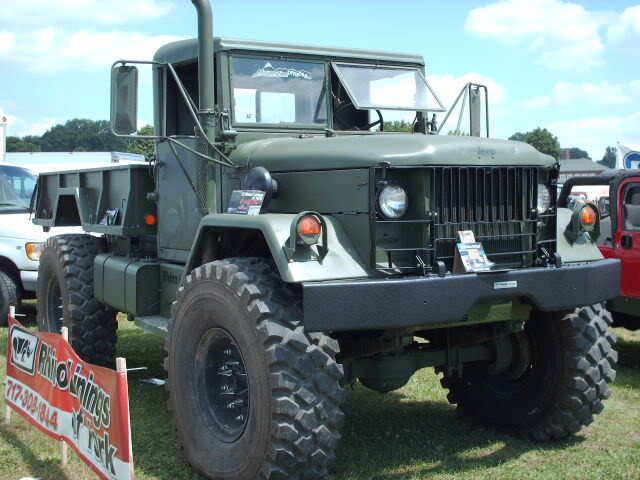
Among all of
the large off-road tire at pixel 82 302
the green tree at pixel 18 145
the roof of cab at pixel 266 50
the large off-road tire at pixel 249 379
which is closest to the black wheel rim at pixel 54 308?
the large off-road tire at pixel 82 302

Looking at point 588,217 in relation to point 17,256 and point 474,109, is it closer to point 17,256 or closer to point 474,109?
point 474,109

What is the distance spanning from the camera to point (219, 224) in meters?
4.70

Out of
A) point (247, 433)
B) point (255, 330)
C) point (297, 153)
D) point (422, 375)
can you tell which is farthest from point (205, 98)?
point (422, 375)

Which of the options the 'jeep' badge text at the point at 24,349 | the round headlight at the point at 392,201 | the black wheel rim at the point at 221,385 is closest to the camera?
the round headlight at the point at 392,201

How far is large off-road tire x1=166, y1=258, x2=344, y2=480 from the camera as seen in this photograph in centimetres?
410

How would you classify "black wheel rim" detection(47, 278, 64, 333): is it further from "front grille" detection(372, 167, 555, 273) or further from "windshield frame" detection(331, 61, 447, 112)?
"front grille" detection(372, 167, 555, 273)

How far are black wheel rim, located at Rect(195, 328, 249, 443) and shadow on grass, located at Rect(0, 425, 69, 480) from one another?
0.95 m

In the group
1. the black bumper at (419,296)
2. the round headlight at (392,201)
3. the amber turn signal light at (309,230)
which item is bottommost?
the black bumper at (419,296)

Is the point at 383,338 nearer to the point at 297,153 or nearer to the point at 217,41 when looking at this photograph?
the point at 297,153

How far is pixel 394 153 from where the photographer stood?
4.44 meters

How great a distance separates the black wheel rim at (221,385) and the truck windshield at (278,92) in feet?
5.38

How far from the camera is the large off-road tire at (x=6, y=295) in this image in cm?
999

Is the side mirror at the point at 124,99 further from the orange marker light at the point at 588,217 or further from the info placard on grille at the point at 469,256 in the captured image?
the orange marker light at the point at 588,217

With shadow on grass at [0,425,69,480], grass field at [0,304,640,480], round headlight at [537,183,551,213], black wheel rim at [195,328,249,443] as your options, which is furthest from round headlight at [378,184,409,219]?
shadow on grass at [0,425,69,480]
